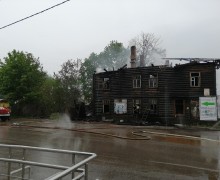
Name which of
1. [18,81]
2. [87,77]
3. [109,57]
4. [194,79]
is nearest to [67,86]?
[18,81]

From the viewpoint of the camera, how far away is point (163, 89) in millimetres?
36625

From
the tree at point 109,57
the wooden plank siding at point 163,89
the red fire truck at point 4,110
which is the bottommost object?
the red fire truck at point 4,110

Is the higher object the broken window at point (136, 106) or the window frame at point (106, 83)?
the window frame at point (106, 83)

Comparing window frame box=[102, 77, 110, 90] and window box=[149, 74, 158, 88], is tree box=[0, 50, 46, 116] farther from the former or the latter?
window box=[149, 74, 158, 88]

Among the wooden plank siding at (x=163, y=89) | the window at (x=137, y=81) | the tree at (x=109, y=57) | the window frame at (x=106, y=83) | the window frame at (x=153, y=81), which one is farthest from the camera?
the tree at (x=109, y=57)

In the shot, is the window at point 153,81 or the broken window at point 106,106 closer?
the window at point 153,81

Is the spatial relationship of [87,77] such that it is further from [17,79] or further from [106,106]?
[106,106]

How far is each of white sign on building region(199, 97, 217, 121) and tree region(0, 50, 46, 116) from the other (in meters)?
23.8

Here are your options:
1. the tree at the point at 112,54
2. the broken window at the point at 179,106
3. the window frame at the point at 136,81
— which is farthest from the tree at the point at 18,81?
the tree at the point at 112,54

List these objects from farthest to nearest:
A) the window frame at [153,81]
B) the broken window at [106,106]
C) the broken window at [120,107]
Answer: the broken window at [106,106] < the broken window at [120,107] < the window frame at [153,81]

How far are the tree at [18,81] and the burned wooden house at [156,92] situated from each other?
36.4 feet

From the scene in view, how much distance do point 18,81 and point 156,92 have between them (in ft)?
67.1

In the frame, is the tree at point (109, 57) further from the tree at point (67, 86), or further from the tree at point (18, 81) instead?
the tree at point (18, 81)

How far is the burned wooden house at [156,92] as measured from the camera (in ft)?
115
